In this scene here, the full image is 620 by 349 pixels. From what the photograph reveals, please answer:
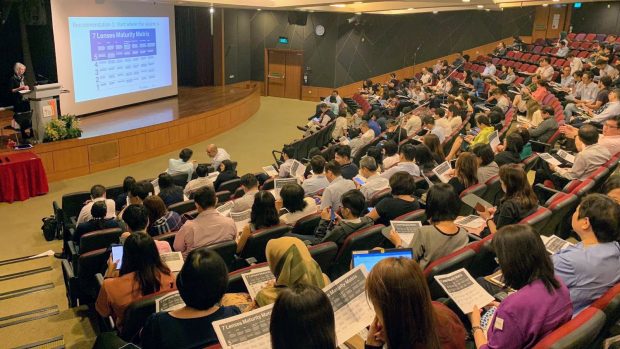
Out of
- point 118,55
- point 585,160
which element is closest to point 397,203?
point 585,160

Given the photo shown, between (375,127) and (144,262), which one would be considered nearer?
(144,262)

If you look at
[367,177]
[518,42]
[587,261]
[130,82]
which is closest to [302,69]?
[130,82]

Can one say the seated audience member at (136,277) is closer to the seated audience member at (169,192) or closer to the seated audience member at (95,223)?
the seated audience member at (95,223)

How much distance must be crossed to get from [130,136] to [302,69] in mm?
8450

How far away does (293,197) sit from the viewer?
15.0 ft

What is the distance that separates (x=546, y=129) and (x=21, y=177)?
7.51 meters

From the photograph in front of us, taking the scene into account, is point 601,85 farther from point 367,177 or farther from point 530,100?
point 367,177

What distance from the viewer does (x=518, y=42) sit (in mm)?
18859

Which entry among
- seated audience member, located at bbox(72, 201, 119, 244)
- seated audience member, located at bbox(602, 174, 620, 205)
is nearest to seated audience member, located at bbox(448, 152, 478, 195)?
seated audience member, located at bbox(602, 174, 620, 205)

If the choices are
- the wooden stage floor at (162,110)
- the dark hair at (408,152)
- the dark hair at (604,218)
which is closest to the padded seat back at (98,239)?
the dark hair at (408,152)

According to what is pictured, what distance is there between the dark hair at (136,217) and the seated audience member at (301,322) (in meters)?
2.72

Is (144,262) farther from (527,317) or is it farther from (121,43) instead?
(121,43)

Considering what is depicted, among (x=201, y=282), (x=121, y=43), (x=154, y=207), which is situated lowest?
(x=154, y=207)

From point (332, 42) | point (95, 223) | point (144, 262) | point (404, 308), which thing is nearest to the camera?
point (404, 308)
